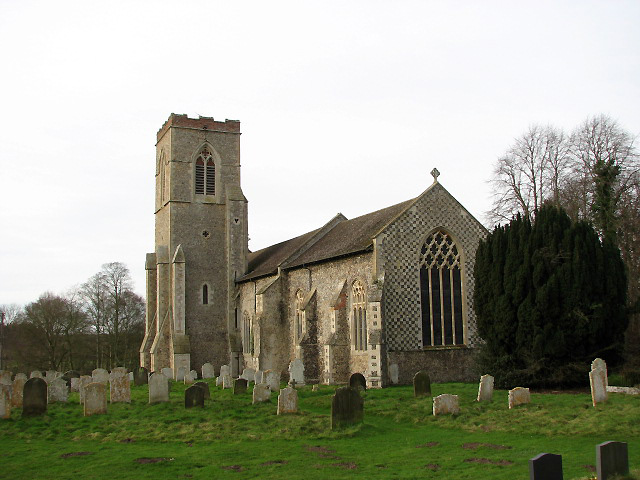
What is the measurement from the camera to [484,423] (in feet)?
41.9

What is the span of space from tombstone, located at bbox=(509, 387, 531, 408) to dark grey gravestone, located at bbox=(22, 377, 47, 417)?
36.1ft

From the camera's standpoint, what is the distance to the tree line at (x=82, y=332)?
44.5 metres

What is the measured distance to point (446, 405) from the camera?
13.8 meters

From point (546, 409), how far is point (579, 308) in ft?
17.2

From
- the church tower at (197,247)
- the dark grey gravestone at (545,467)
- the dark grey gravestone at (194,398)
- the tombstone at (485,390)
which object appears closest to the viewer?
the dark grey gravestone at (545,467)

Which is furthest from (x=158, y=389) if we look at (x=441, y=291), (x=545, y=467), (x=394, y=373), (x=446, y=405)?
(x=545, y=467)

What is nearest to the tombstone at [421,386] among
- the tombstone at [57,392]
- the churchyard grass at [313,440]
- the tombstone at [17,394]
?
the churchyard grass at [313,440]

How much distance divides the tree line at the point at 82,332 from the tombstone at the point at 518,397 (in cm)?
3605

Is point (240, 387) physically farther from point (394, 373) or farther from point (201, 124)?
point (201, 124)

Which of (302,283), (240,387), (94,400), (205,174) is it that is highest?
(205,174)

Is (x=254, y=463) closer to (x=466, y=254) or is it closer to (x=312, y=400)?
(x=312, y=400)

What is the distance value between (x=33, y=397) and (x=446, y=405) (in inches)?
385

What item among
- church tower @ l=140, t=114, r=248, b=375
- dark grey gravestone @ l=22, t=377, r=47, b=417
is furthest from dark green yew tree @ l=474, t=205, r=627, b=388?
church tower @ l=140, t=114, r=248, b=375

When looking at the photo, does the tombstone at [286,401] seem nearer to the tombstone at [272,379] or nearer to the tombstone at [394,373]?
the tombstone at [272,379]
